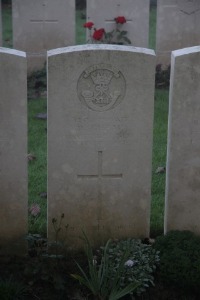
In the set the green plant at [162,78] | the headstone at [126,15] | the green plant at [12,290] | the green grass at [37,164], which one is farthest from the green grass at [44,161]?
the headstone at [126,15]

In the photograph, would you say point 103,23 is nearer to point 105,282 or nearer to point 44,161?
point 44,161

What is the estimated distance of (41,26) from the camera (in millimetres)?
10172

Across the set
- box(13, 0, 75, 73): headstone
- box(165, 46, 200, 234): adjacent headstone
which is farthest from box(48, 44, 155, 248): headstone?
box(13, 0, 75, 73): headstone

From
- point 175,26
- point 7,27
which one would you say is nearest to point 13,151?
point 175,26

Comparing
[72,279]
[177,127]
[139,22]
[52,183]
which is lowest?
[72,279]

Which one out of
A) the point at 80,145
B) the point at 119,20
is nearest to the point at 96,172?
the point at 80,145

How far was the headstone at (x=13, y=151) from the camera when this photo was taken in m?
4.66

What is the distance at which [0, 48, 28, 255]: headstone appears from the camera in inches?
183

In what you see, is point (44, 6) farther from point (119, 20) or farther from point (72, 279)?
point (72, 279)

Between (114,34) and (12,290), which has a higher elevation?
(114,34)

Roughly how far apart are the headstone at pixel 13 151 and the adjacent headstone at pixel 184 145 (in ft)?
3.19

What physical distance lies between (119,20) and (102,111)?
5192 millimetres

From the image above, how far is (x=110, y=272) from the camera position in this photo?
175 inches

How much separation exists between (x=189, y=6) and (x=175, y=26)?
13.3 inches
